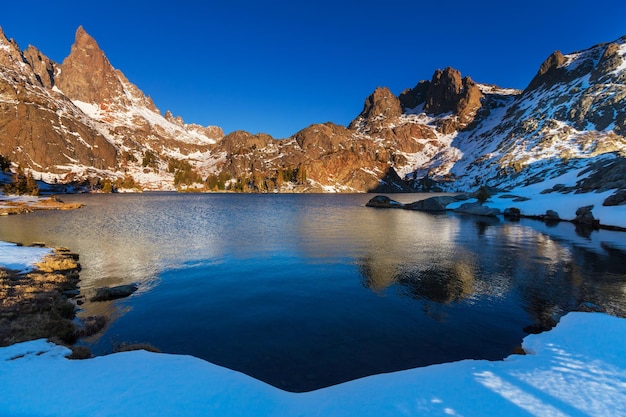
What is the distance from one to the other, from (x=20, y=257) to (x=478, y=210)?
306ft

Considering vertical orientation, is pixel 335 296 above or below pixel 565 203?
below

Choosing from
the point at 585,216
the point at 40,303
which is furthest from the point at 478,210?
the point at 40,303

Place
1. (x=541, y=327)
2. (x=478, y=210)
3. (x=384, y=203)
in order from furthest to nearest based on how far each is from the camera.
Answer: (x=384, y=203), (x=478, y=210), (x=541, y=327)

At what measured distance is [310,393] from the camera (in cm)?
992

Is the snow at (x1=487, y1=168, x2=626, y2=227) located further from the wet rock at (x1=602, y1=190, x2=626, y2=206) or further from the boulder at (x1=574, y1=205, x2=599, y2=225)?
the wet rock at (x1=602, y1=190, x2=626, y2=206)

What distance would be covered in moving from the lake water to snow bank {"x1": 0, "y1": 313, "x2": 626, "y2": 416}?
2.57 metres

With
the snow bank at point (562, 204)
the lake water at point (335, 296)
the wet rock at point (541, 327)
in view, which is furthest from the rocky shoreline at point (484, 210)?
the wet rock at point (541, 327)

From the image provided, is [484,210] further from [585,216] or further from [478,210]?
[585,216]

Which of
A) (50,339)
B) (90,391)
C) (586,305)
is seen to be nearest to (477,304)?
(586,305)

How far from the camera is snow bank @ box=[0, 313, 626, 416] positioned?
26.8 feet

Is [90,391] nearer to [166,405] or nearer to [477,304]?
[166,405]

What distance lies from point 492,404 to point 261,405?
20.7 ft

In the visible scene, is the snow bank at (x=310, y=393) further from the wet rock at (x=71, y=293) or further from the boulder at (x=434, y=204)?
the boulder at (x=434, y=204)

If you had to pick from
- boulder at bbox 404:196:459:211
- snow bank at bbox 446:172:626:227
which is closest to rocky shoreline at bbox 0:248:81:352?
snow bank at bbox 446:172:626:227
